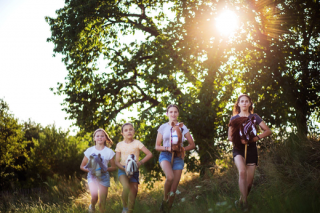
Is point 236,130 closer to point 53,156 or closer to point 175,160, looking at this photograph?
point 175,160

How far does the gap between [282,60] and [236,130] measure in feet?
18.4

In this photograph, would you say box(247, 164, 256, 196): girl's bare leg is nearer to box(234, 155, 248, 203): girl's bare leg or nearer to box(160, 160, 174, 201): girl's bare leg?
box(234, 155, 248, 203): girl's bare leg

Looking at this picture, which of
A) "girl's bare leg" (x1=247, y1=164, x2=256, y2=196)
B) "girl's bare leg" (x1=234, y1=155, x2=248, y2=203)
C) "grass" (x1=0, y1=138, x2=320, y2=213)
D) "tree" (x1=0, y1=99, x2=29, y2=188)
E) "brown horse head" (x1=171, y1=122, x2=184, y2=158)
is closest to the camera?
"grass" (x1=0, y1=138, x2=320, y2=213)

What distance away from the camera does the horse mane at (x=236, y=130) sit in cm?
490

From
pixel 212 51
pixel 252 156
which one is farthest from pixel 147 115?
pixel 252 156

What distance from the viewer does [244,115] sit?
5.18m

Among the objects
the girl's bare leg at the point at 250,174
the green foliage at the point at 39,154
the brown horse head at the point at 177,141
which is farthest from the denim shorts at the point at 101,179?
the green foliage at the point at 39,154

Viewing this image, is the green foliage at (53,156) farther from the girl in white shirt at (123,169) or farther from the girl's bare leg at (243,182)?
the girl's bare leg at (243,182)

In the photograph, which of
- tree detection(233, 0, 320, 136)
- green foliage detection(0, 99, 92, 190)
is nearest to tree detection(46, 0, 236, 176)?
tree detection(233, 0, 320, 136)

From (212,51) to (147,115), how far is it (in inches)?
122

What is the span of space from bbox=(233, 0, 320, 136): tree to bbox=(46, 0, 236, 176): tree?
1.08 meters

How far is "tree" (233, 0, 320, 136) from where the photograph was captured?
9273 millimetres

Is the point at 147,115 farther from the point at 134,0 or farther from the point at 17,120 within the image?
the point at 17,120

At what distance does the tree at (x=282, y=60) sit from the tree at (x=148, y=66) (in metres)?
1.08
